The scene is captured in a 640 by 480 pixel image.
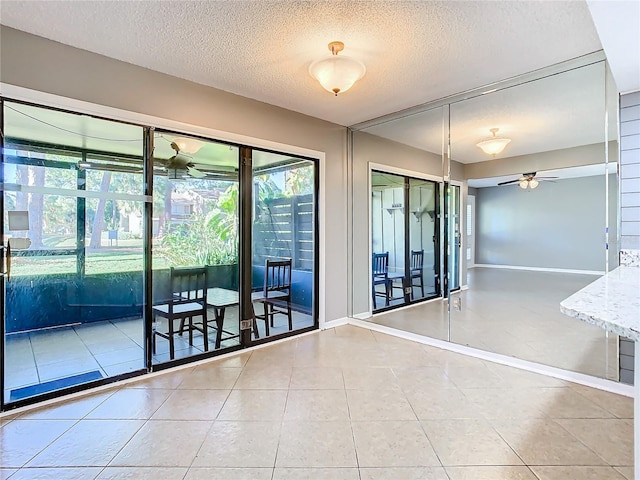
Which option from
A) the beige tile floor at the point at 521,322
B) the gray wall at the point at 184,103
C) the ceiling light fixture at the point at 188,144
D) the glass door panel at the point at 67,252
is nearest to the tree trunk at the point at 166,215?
the glass door panel at the point at 67,252

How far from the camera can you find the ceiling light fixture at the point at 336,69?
8.11ft

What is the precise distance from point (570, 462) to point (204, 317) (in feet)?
9.63

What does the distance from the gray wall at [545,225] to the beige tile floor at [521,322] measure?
Result: 0.60 ft

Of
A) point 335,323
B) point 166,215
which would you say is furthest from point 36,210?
point 335,323

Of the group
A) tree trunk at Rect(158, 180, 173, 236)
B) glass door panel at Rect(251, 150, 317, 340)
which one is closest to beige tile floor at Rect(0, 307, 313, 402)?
glass door panel at Rect(251, 150, 317, 340)

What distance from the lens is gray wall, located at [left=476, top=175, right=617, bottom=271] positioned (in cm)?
293

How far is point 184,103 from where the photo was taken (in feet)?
9.95

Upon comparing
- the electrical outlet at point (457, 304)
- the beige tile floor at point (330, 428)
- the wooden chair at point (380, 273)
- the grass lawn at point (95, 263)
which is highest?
the grass lawn at point (95, 263)

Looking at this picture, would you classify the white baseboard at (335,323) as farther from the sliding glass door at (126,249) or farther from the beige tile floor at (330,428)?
the beige tile floor at (330,428)

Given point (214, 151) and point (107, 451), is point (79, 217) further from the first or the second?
point (107, 451)

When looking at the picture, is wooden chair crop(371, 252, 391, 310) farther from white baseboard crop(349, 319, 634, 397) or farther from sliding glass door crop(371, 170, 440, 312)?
white baseboard crop(349, 319, 634, 397)

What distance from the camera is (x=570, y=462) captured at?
1761mm

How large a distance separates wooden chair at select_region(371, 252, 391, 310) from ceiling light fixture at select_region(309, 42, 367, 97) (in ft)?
8.37

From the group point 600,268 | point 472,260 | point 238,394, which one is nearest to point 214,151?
point 238,394
